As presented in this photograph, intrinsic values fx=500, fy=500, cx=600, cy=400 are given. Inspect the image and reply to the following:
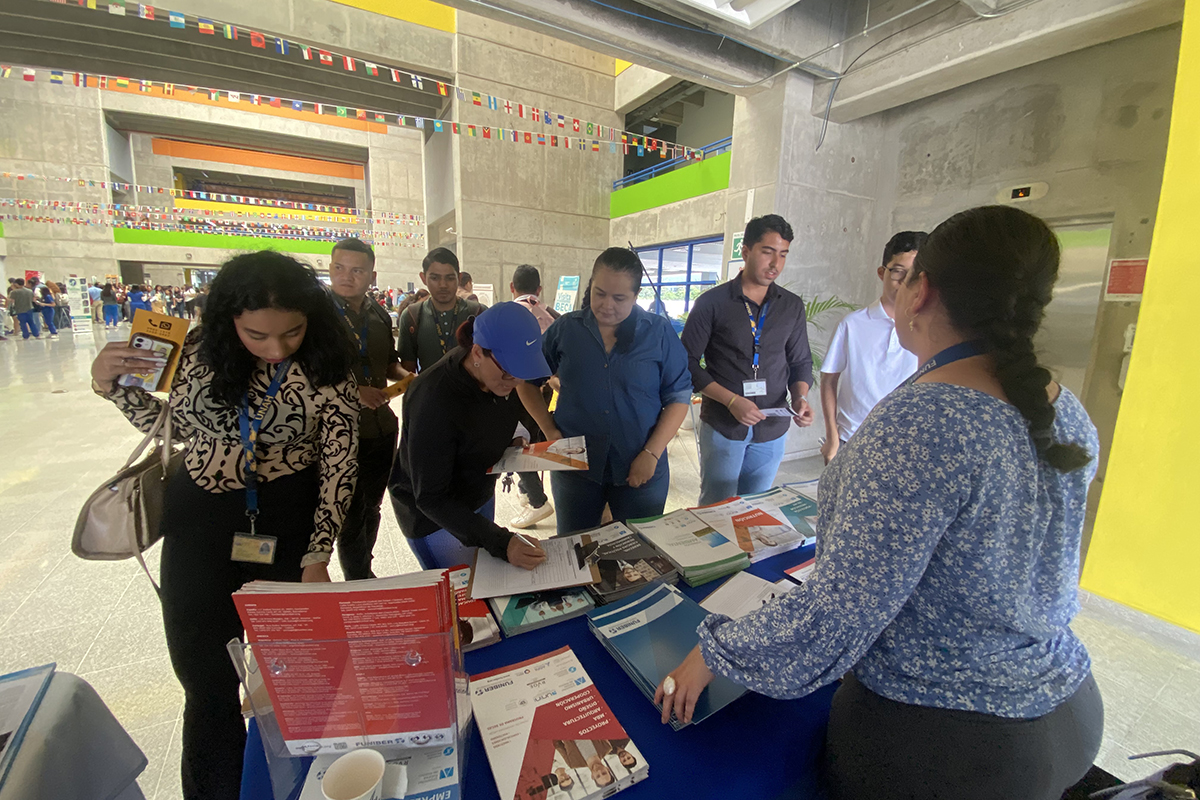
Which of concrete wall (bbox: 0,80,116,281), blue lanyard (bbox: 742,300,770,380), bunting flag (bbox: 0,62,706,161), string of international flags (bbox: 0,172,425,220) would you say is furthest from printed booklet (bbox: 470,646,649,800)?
concrete wall (bbox: 0,80,116,281)

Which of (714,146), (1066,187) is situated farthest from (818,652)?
(714,146)

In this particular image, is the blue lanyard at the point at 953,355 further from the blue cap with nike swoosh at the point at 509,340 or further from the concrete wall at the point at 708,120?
the concrete wall at the point at 708,120

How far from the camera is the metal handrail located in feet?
20.8

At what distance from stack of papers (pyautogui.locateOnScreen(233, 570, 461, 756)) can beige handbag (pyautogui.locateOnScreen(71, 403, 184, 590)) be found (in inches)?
31.7

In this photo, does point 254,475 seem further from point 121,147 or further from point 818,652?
point 121,147

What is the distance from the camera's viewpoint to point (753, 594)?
110cm

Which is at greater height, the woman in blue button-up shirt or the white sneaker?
A: the woman in blue button-up shirt

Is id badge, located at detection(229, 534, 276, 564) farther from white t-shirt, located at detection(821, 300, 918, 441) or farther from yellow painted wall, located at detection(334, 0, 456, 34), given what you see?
yellow painted wall, located at detection(334, 0, 456, 34)

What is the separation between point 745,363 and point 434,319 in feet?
5.81

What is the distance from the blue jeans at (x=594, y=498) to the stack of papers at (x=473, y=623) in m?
0.69

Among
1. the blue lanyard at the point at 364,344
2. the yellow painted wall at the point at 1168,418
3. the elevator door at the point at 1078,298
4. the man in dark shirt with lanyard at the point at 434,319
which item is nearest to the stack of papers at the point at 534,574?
the blue lanyard at the point at 364,344

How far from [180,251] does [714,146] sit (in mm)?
19303

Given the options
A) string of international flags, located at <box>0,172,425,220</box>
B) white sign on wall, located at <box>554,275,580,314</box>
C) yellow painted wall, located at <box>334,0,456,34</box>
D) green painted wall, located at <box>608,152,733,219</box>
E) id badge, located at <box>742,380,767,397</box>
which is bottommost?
id badge, located at <box>742,380,767,397</box>

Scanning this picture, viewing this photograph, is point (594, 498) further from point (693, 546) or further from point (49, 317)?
point (49, 317)
